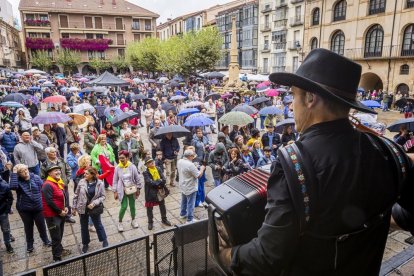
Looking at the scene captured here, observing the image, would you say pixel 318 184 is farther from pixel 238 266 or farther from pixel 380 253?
pixel 380 253

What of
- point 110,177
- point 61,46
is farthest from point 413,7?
point 61,46

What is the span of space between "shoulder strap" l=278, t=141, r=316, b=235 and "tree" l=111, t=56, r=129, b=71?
59.3m

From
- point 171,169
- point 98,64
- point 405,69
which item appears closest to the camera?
point 171,169

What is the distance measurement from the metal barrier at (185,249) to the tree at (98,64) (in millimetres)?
57665

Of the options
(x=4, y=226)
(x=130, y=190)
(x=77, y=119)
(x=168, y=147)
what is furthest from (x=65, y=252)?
(x=77, y=119)

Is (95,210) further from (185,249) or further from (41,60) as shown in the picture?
(41,60)

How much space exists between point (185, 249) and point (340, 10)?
3495cm

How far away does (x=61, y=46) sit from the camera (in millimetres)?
56250

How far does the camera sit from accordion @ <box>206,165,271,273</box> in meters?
1.48

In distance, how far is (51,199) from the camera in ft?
17.4

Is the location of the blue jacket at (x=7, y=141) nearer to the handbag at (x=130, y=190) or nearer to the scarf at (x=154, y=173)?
the handbag at (x=130, y=190)

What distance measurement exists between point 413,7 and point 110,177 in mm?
28734

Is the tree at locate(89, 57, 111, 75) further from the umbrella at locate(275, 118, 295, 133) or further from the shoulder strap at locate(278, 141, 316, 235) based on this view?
the shoulder strap at locate(278, 141, 316, 235)

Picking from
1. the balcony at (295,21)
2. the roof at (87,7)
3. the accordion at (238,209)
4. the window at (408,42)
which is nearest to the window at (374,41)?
the window at (408,42)
